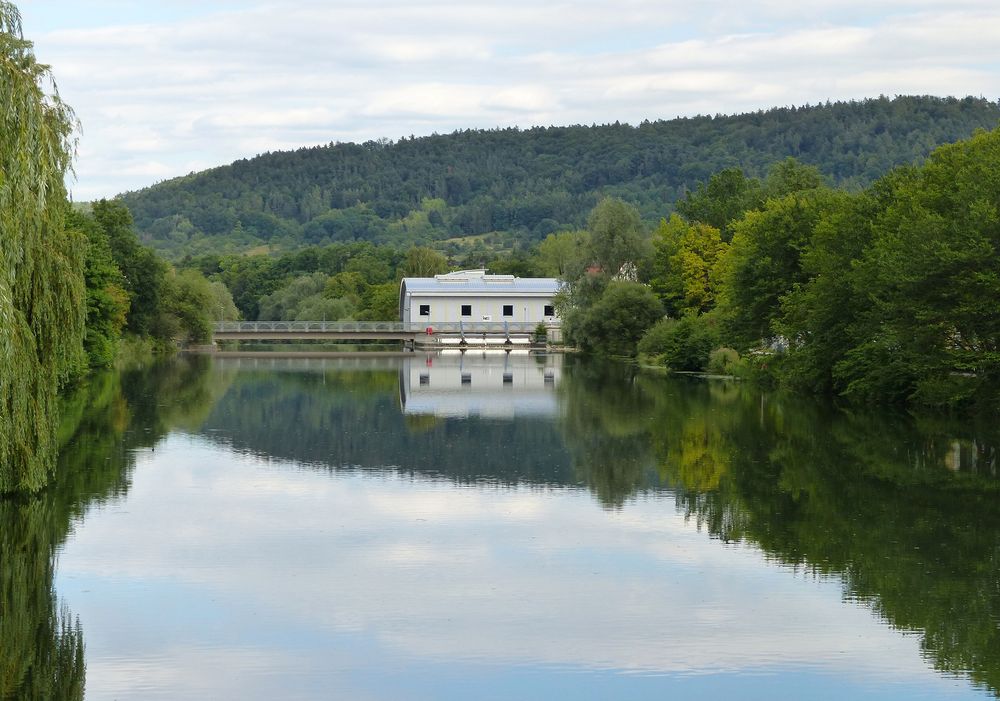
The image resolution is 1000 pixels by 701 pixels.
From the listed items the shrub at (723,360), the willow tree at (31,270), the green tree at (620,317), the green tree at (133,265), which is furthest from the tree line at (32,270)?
the green tree at (620,317)

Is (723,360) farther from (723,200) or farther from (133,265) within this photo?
(133,265)

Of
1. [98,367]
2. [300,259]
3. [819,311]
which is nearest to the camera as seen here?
[819,311]

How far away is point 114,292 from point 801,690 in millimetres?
48483

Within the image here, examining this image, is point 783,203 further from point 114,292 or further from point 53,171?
point 53,171

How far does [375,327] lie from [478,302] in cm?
818

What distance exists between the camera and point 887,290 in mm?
36094

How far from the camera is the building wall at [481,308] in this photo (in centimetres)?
9606

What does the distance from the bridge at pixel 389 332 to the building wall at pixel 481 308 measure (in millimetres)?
795

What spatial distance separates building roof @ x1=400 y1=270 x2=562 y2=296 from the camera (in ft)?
316

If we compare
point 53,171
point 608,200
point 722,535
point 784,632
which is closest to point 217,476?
point 53,171

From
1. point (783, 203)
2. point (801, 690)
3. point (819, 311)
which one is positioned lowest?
point (801, 690)

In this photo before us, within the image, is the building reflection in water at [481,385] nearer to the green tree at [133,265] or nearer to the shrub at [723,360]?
the shrub at [723,360]

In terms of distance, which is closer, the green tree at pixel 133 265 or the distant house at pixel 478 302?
the green tree at pixel 133 265

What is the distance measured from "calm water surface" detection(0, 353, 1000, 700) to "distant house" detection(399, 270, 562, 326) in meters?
65.0
